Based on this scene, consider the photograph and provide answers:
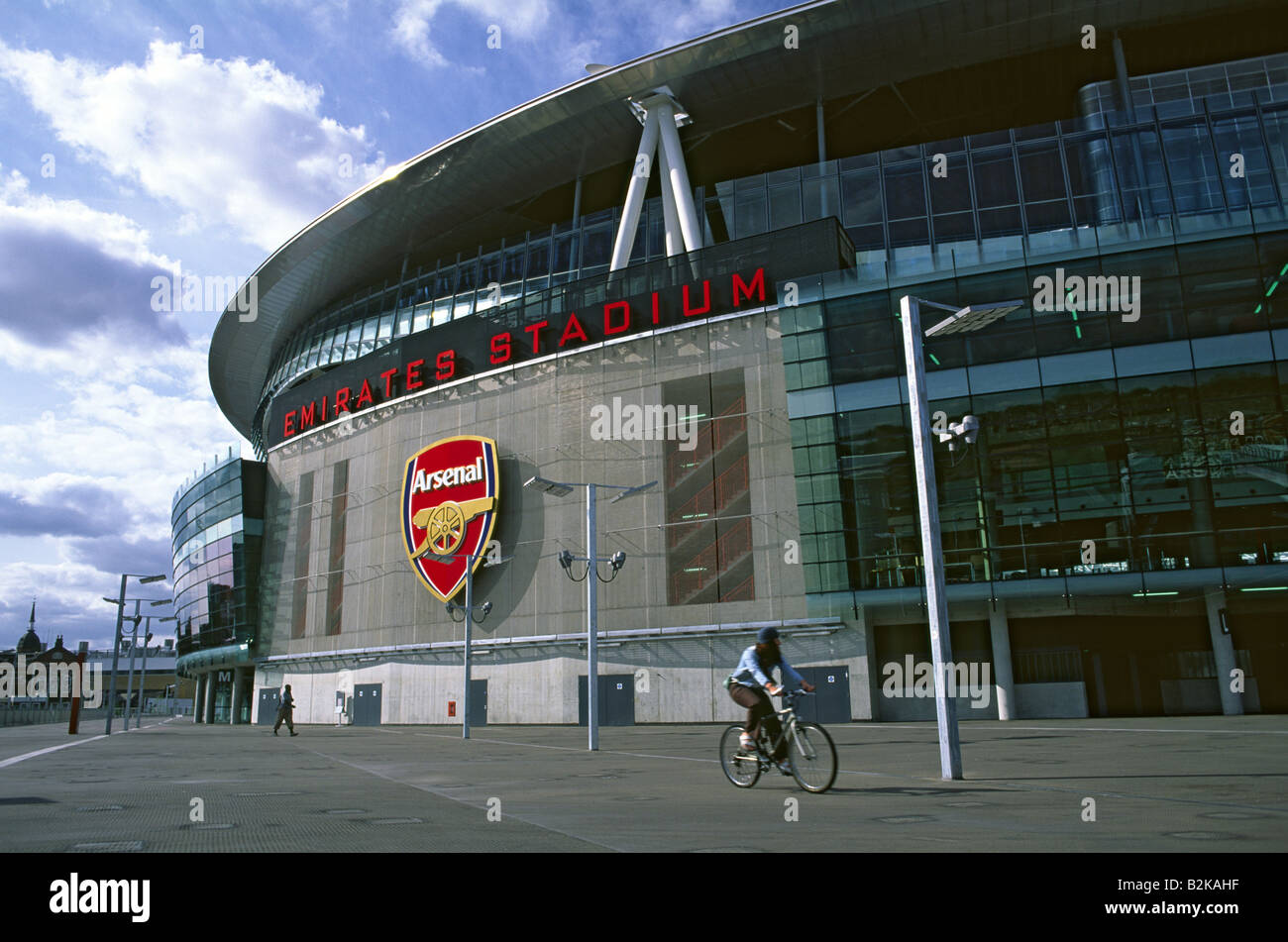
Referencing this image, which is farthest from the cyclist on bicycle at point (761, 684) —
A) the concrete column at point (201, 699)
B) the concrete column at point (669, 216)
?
the concrete column at point (201, 699)

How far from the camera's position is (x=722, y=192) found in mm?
44219

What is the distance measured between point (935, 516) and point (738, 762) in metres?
4.53

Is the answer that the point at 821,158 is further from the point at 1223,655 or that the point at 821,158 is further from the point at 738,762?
the point at 738,762

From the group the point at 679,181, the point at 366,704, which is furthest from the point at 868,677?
the point at 366,704

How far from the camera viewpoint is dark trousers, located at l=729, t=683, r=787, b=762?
10.1 meters

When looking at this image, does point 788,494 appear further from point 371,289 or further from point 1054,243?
point 371,289

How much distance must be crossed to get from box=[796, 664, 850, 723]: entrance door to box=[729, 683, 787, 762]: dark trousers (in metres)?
22.9

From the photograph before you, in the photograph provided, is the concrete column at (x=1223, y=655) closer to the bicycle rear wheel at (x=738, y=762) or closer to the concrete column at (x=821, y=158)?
the concrete column at (x=821, y=158)

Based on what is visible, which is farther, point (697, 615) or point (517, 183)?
point (517, 183)

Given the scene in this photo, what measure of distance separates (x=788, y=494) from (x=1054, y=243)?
43.0ft
